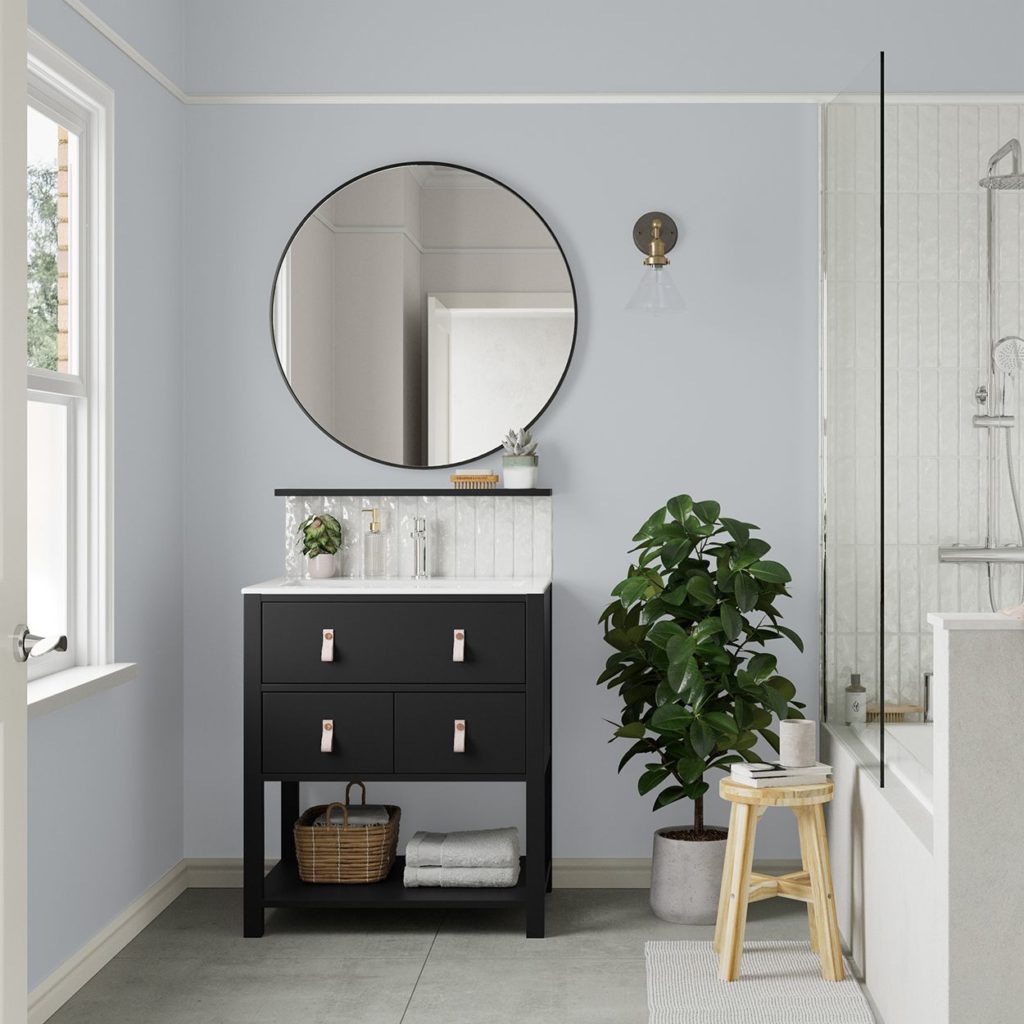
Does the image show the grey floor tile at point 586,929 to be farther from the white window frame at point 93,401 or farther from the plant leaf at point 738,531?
the white window frame at point 93,401

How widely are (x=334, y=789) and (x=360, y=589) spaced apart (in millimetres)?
787

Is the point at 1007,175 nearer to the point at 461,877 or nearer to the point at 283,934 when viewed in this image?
the point at 461,877

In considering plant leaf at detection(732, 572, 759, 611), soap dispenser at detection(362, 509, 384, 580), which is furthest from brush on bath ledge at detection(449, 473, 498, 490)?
plant leaf at detection(732, 572, 759, 611)

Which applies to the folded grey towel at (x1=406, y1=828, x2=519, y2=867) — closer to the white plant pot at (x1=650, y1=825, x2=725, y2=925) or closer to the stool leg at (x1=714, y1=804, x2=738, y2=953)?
the white plant pot at (x1=650, y1=825, x2=725, y2=925)

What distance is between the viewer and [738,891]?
2.79 meters

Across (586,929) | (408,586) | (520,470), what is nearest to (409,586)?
(408,586)

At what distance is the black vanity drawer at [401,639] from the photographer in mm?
3092

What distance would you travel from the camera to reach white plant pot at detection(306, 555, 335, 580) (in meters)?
3.54

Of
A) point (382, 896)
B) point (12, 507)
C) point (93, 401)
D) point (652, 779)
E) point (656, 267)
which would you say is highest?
point (656, 267)

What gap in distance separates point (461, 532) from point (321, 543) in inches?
16.1

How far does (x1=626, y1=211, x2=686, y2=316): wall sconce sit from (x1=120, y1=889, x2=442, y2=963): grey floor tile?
5.85 feet

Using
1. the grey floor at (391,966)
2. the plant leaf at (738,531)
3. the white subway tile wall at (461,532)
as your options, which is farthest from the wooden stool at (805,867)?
the white subway tile wall at (461,532)

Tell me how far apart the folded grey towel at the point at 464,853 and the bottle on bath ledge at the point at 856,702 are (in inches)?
36.9

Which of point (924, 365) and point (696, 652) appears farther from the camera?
point (696, 652)
